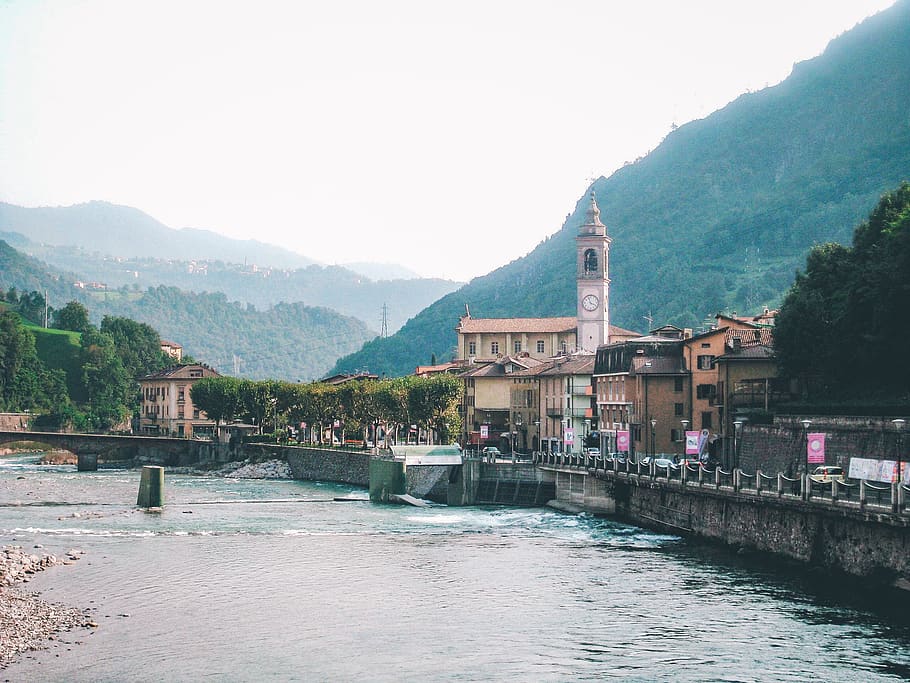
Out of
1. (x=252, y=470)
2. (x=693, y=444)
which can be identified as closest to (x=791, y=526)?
(x=693, y=444)

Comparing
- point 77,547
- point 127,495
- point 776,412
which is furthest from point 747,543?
point 127,495

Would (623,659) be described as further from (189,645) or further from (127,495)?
(127,495)

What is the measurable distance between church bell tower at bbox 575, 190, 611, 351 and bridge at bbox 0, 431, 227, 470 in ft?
153

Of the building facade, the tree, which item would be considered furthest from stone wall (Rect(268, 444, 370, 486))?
the building facade

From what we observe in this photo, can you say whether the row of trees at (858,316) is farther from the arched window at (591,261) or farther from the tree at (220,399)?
the tree at (220,399)

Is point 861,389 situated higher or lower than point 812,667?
higher

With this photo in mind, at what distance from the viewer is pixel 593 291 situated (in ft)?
535

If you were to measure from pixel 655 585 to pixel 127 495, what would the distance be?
65.8m

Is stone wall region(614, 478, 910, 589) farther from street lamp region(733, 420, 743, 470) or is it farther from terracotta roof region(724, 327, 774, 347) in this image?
terracotta roof region(724, 327, 774, 347)

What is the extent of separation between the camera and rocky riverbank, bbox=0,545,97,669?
44981 millimetres

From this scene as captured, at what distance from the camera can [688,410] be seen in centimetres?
10169

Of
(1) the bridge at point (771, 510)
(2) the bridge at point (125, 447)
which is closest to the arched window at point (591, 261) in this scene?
(2) the bridge at point (125, 447)

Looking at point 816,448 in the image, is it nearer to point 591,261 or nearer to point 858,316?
point 858,316

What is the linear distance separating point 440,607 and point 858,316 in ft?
133
